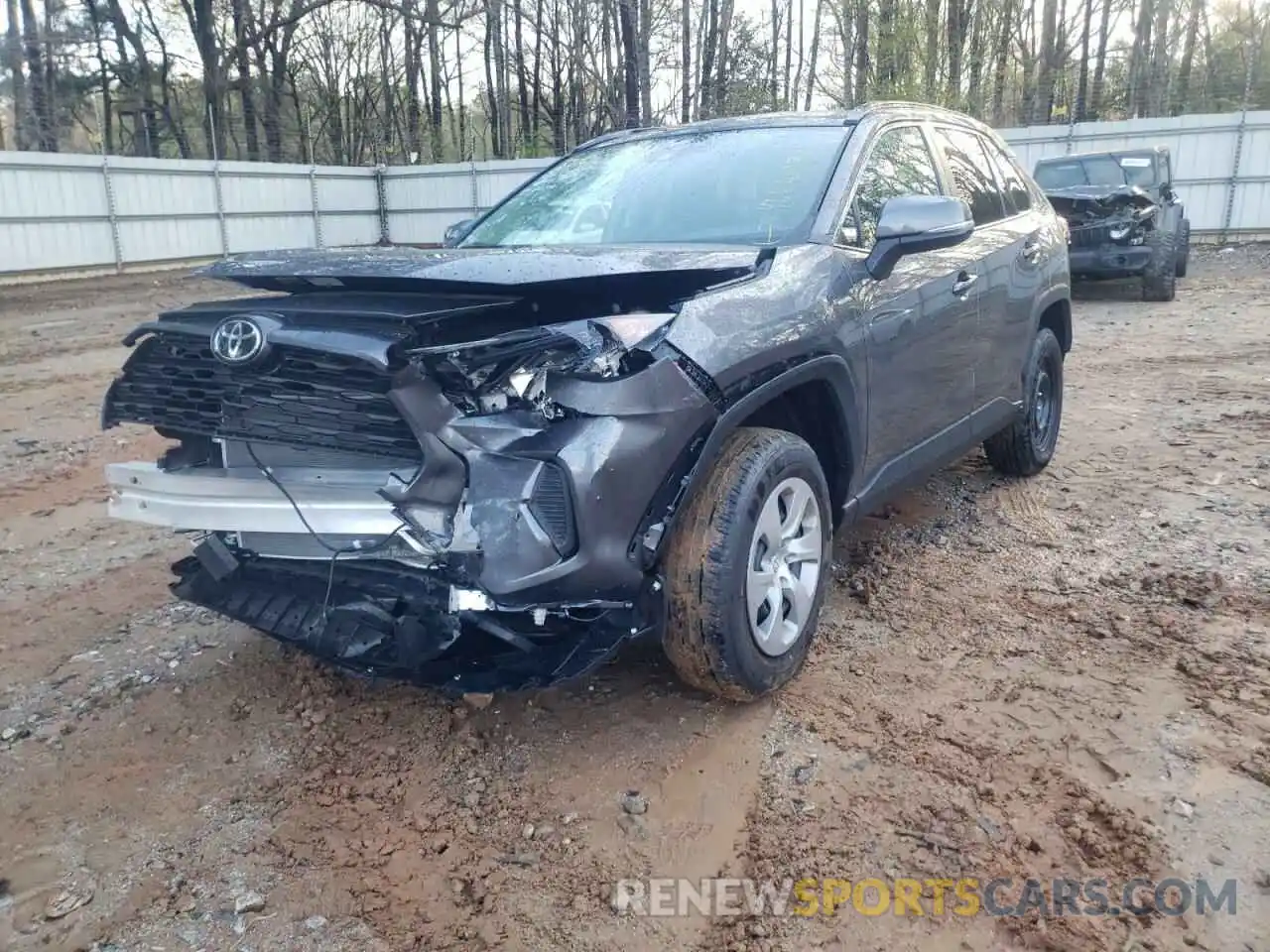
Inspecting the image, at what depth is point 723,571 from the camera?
264 cm

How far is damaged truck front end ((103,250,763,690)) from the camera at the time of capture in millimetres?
2369

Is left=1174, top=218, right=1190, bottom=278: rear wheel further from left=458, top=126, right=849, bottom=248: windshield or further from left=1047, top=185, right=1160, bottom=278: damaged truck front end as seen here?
left=458, top=126, right=849, bottom=248: windshield

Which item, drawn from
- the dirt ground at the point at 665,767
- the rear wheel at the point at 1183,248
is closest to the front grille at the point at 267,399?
the dirt ground at the point at 665,767

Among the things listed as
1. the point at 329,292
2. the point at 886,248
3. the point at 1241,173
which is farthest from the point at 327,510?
the point at 1241,173

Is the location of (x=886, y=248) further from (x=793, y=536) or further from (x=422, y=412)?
(x=422, y=412)

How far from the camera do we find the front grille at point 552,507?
2.35 meters

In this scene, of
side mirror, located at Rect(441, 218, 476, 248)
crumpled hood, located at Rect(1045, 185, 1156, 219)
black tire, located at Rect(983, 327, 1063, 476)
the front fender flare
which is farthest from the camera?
crumpled hood, located at Rect(1045, 185, 1156, 219)

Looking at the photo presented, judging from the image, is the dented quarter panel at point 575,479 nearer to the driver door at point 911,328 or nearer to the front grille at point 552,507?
the front grille at point 552,507

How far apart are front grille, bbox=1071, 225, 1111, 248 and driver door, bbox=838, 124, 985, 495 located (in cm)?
907

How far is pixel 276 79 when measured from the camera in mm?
27375

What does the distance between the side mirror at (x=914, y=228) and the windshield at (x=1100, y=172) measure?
1062 centimetres

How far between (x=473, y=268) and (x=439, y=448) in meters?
0.56

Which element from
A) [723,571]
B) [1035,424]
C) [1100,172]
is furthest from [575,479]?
[1100,172]

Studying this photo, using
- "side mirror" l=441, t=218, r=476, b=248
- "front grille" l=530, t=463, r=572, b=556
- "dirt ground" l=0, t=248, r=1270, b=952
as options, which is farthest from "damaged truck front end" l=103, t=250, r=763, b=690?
"side mirror" l=441, t=218, r=476, b=248
